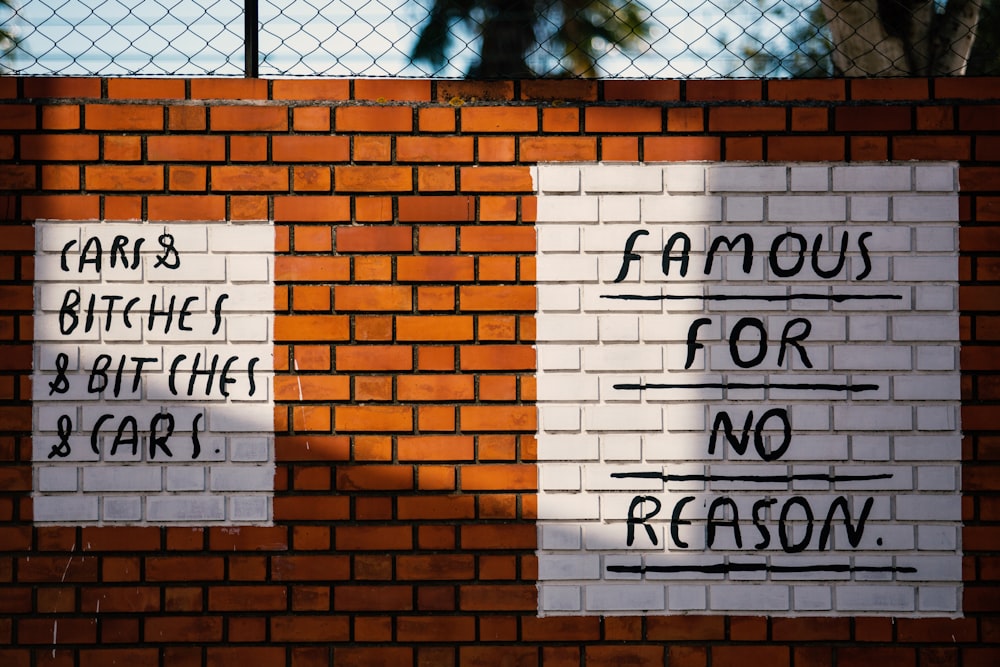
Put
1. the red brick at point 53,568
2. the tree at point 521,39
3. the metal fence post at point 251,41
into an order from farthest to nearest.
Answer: the tree at point 521,39
the metal fence post at point 251,41
the red brick at point 53,568

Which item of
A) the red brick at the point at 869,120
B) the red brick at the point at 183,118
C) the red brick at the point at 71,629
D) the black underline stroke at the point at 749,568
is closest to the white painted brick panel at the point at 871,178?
the red brick at the point at 869,120

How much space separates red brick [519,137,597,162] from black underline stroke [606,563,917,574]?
128 cm

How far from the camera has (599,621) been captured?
2279mm

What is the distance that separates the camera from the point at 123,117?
2307 millimetres

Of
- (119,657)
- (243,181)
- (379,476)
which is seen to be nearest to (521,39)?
(243,181)

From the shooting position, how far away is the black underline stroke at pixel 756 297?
229cm

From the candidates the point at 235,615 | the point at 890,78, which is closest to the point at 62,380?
the point at 235,615

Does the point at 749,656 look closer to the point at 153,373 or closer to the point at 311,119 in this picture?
the point at 153,373

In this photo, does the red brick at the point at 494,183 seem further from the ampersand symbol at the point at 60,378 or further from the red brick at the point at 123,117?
the ampersand symbol at the point at 60,378

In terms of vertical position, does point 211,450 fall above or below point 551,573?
above

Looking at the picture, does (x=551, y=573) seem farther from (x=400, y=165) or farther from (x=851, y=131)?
(x=851, y=131)

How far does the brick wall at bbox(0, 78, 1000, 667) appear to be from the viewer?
7.45 feet

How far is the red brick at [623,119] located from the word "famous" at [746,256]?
0.33 metres

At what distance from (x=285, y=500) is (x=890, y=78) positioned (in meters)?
2.31
